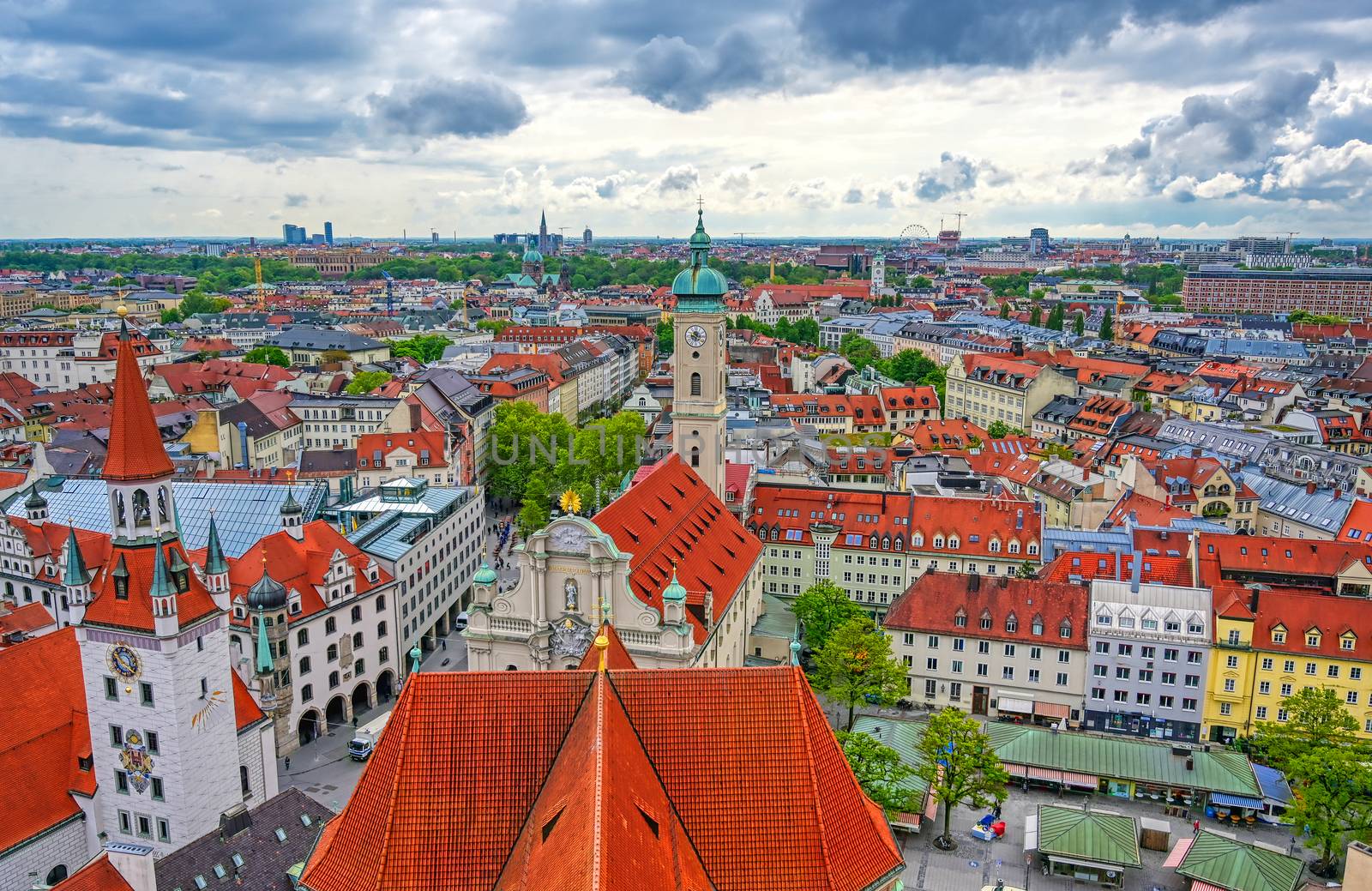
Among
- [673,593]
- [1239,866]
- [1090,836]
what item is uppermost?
[673,593]

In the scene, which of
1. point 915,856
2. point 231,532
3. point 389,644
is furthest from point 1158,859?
point 231,532

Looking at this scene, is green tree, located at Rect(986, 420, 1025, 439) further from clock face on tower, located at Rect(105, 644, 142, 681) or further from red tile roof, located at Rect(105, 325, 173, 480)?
clock face on tower, located at Rect(105, 644, 142, 681)

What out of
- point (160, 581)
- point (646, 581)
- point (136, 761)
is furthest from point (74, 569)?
point (646, 581)

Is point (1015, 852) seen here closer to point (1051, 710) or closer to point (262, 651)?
point (1051, 710)

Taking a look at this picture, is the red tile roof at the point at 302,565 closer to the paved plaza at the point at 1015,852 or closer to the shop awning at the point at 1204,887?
the paved plaza at the point at 1015,852

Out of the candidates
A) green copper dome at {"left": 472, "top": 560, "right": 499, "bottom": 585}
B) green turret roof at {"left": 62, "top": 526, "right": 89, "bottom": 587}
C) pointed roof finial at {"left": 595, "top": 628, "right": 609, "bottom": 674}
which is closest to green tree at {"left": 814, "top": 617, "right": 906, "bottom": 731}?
green copper dome at {"left": 472, "top": 560, "right": 499, "bottom": 585}
